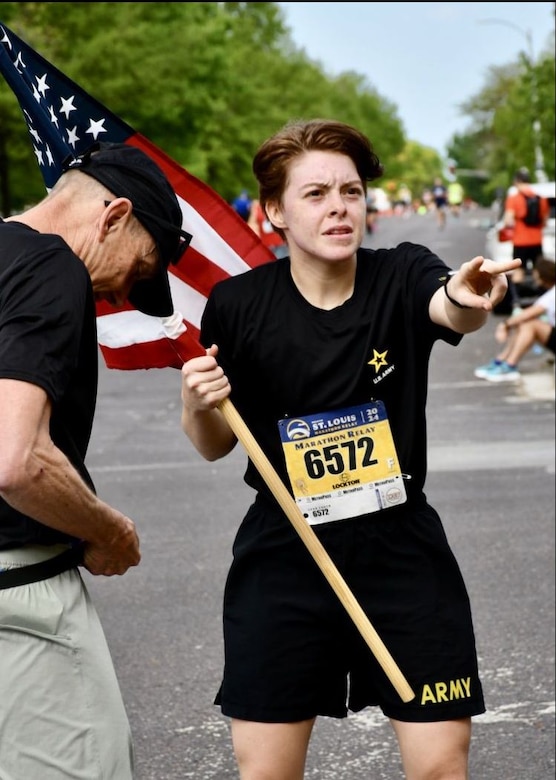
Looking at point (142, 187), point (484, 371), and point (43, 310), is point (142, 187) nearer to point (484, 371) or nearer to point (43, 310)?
point (43, 310)

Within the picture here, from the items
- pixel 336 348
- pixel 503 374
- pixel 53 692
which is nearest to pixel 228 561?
pixel 336 348

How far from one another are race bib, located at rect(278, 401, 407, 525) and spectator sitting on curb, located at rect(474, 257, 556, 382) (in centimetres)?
1084

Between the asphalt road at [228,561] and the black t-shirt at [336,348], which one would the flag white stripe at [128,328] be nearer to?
the black t-shirt at [336,348]

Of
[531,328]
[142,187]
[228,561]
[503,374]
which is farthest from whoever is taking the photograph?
[503,374]

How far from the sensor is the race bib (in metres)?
3.65

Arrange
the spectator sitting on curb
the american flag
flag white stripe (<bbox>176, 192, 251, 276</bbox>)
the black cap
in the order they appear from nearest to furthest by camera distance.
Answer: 1. the black cap
2. the american flag
3. flag white stripe (<bbox>176, 192, 251, 276</bbox>)
4. the spectator sitting on curb

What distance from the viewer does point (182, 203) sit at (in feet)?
16.2

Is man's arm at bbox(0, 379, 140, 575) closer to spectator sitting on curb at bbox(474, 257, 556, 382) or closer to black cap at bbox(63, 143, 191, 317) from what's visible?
black cap at bbox(63, 143, 191, 317)

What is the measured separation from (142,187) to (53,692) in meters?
0.99

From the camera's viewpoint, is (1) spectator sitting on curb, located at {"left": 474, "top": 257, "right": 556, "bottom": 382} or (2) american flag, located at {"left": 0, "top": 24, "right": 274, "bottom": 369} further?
(1) spectator sitting on curb, located at {"left": 474, "top": 257, "right": 556, "bottom": 382}

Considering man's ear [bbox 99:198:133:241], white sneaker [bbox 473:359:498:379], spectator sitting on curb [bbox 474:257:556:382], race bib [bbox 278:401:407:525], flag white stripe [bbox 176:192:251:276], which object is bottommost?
white sneaker [bbox 473:359:498:379]

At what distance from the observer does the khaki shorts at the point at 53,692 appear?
9.42 ft

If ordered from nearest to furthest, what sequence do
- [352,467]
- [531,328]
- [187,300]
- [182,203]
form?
[352,467], [187,300], [182,203], [531,328]

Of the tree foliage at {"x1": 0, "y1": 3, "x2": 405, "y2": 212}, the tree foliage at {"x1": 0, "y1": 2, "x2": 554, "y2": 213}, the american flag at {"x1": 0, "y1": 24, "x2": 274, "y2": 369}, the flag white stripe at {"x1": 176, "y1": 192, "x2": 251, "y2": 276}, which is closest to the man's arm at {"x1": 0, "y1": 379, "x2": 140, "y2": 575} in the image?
the american flag at {"x1": 0, "y1": 24, "x2": 274, "y2": 369}
